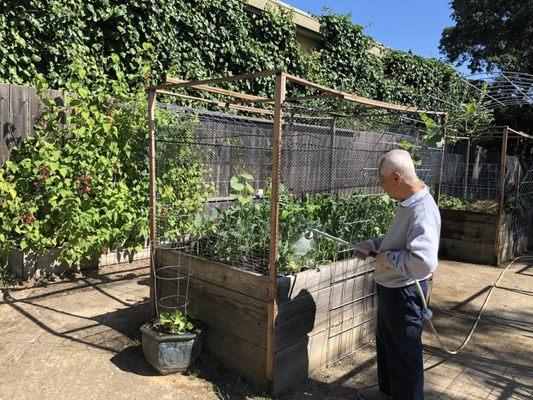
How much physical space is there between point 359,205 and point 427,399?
177 cm

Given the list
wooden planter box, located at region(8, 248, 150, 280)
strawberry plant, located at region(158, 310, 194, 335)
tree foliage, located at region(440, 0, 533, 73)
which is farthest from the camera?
tree foliage, located at region(440, 0, 533, 73)

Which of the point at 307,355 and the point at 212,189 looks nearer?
the point at 307,355

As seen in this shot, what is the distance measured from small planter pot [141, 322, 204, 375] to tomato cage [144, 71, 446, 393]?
0.82 ft

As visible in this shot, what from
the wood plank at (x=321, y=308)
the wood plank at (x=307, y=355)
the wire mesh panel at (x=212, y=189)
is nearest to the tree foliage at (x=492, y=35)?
the wire mesh panel at (x=212, y=189)

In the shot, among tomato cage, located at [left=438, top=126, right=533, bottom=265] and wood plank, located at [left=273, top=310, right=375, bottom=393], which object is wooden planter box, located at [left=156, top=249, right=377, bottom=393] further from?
tomato cage, located at [left=438, top=126, right=533, bottom=265]

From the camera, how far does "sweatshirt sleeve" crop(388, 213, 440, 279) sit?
239 centimetres

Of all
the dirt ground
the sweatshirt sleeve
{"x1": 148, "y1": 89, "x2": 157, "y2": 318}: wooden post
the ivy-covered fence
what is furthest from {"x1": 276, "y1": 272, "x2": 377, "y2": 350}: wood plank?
the ivy-covered fence

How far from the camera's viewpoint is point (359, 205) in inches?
167

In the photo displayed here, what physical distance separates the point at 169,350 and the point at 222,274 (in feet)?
2.09

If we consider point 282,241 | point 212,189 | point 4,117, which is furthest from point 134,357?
point 4,117

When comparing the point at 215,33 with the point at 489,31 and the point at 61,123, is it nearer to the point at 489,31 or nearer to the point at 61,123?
the point at 61,123

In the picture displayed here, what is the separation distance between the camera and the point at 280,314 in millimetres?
3002

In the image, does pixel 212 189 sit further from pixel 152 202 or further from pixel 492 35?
pixel 492 35

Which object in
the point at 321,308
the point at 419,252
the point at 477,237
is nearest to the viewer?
the point at 419,252
